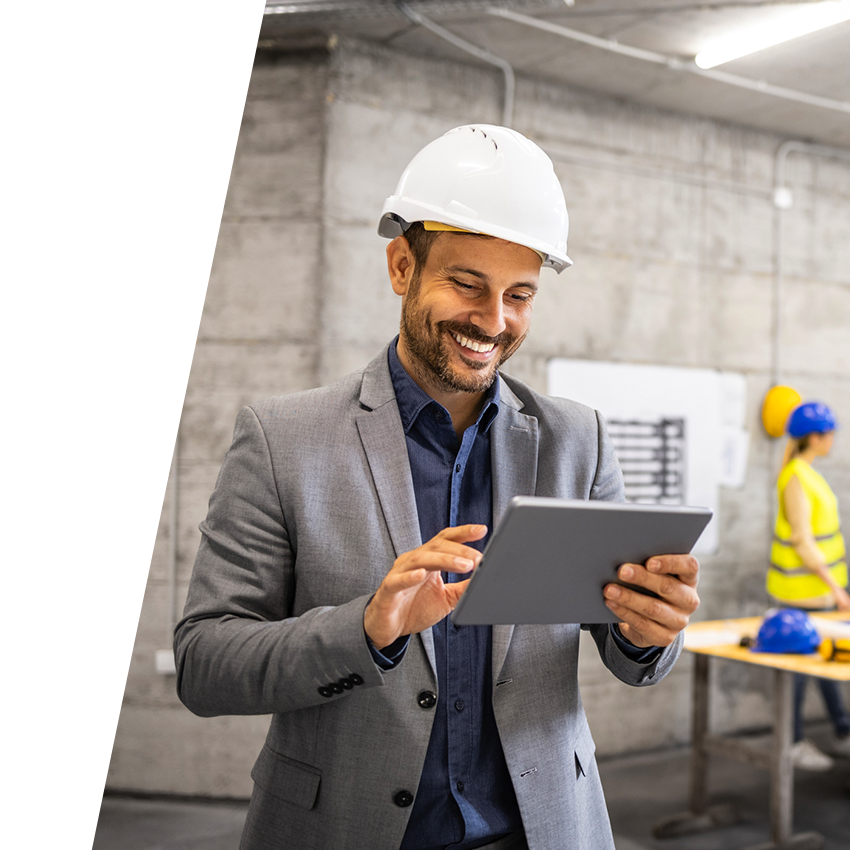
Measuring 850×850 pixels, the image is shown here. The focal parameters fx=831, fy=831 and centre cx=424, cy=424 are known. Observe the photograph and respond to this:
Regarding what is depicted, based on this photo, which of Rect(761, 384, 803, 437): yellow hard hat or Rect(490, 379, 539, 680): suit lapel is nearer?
Rect(490, 379, 539, 680): suit lapel

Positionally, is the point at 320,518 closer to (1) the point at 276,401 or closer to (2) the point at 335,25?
(1) the point at 276,401

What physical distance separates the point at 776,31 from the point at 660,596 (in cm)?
349

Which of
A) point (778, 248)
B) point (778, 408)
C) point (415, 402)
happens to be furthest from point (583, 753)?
point (778, 248)

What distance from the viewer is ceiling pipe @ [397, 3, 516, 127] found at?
140 inches

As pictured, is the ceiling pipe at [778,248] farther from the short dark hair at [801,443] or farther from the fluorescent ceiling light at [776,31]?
the fluorescent ceiling light at [776,31]

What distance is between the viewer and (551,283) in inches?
171

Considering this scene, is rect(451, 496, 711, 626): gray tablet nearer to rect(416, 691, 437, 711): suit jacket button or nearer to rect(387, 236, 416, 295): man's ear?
rect(416, 691, 437, 711): suit jacket button

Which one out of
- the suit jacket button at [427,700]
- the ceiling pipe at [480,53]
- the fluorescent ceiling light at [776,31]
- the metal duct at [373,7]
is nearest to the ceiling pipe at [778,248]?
the fluorescent ceiling light at [776,31]

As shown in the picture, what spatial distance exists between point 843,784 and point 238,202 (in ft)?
13.4

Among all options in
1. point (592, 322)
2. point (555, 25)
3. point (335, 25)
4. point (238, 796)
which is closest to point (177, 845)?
point (238, 796)

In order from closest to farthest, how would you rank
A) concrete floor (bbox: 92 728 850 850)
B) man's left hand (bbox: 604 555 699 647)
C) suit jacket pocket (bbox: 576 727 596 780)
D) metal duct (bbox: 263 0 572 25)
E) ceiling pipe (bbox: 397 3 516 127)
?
man's left hand (bbox: 604 555 699 647), suit jacket pocket (bbox: 576 727 596 780), metal duct (bbox: 263 0 572 25), concrete floor (bbox: 92 728 850 850), ceiling pipe (bbox: 397 3 516 127)

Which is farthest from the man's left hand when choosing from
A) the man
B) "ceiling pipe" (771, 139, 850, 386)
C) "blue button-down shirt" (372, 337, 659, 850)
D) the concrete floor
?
"ceiling pipe" (771, 139, 850, 386)

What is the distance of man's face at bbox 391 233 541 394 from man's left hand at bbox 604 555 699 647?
1.27 feet

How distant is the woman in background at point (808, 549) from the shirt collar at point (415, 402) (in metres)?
3.41
